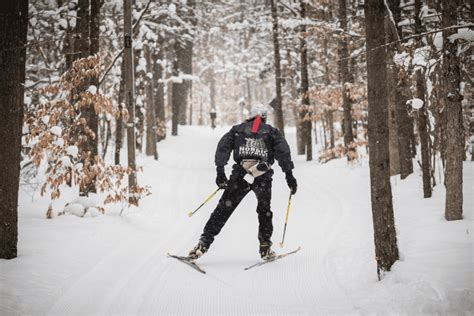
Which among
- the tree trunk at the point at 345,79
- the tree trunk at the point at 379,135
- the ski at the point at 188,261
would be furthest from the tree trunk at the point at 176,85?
the tree trunk at the point at 379,135

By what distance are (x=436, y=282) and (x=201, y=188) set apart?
27.0 ft

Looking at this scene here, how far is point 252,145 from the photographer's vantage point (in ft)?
18.6

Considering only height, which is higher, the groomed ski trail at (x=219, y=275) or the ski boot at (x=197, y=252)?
the ski boot at (x=197, y=252)

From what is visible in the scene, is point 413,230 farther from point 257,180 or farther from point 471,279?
point 257,180

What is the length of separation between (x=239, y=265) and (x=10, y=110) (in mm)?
3661

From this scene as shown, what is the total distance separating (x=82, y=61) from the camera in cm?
661

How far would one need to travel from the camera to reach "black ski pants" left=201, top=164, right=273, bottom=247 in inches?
217

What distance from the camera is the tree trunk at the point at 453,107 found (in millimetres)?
5617

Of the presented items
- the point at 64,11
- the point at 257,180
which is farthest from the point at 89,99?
the point at 64,11

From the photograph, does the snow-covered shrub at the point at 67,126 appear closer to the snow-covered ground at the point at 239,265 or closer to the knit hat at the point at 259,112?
the snow-covered ground at the point at 239,265

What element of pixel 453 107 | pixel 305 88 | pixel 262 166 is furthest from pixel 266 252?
pixel 305 88

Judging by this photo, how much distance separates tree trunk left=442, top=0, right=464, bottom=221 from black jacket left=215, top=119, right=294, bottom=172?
253cm

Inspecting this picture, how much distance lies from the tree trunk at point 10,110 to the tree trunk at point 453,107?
19.6 ft

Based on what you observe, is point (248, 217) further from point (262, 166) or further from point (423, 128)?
point (423, 128)
